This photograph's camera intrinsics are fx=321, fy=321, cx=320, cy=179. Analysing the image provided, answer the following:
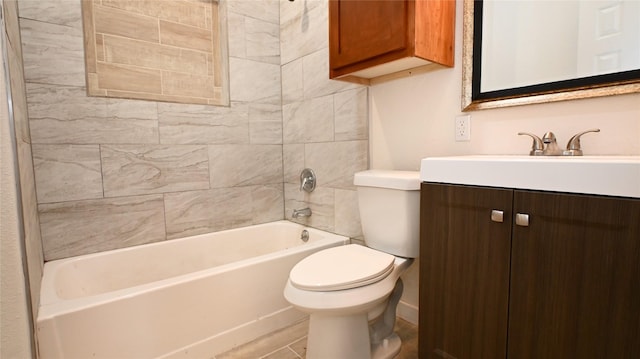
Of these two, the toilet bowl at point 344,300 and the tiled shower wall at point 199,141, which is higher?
the tiled shower wall at point 199,141

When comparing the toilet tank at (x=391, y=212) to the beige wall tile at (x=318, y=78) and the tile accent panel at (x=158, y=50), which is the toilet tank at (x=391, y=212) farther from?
the tile accent panel at (x=158, y=50)

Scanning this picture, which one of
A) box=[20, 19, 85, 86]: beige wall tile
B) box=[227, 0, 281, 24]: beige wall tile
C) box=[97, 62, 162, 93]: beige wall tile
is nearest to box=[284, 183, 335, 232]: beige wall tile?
box=[97, 62, 162, 93]: beige wall tile

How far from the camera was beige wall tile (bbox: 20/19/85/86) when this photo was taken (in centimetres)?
163

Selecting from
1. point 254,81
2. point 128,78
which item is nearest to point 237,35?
point 254,81

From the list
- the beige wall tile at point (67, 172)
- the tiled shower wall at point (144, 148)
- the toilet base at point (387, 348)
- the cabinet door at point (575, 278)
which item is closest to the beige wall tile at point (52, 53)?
the tiled shower wall at point (144, 148)

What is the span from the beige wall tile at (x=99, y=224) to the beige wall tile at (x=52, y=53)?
0.68 metres

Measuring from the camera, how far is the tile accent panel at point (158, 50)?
181 cm

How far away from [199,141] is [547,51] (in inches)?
76.6

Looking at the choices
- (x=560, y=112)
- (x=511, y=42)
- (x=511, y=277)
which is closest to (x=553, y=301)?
(x=511, y=277)

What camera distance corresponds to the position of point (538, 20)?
1275 millimetres

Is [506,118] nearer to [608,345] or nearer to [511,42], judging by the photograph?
[511,42]

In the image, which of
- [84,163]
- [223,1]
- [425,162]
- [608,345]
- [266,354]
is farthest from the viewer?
[223,1]

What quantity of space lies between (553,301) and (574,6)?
3.50ft

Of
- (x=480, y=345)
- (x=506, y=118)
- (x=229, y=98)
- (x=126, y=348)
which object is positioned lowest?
(x=126, y=348)
